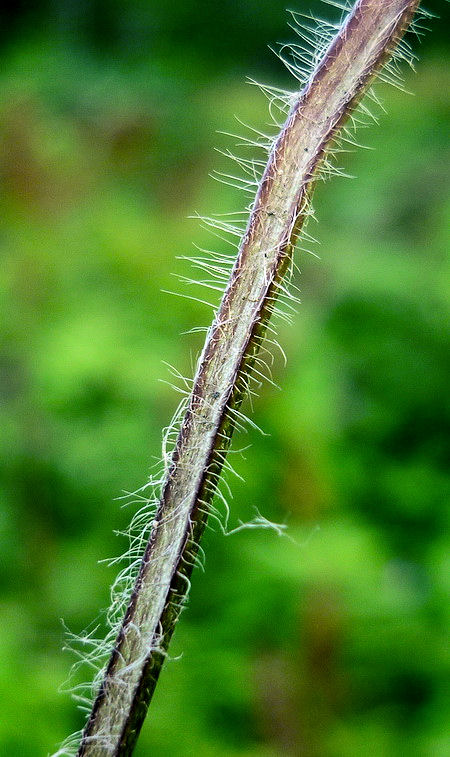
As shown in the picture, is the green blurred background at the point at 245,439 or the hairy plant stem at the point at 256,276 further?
the green blurred background at the point at 245,439

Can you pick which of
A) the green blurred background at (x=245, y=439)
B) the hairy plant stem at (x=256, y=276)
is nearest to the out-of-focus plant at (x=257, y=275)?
the hairy plant stem at (x=256, y=276)

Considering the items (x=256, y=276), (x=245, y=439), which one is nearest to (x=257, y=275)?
(x=256, y=276)

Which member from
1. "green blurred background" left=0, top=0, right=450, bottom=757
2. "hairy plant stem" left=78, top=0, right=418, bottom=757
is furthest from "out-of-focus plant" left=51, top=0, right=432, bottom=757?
"green blurred background" left=0, top=0, right=450, bottom=757

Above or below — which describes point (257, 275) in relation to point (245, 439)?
below

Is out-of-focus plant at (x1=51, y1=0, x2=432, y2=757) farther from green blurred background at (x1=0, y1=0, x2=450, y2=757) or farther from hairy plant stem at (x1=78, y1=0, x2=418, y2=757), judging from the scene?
green blurred background at (x1=0, y1=0, x2=450, y2=757)

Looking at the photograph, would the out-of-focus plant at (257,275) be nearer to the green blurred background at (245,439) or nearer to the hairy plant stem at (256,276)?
the hairy plant stem at (256,276)

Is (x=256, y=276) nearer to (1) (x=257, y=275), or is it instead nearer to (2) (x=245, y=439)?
(1) (x=257, y=275)

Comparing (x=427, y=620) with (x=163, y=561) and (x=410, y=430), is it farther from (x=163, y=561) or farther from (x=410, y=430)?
(x=163, y=561)
